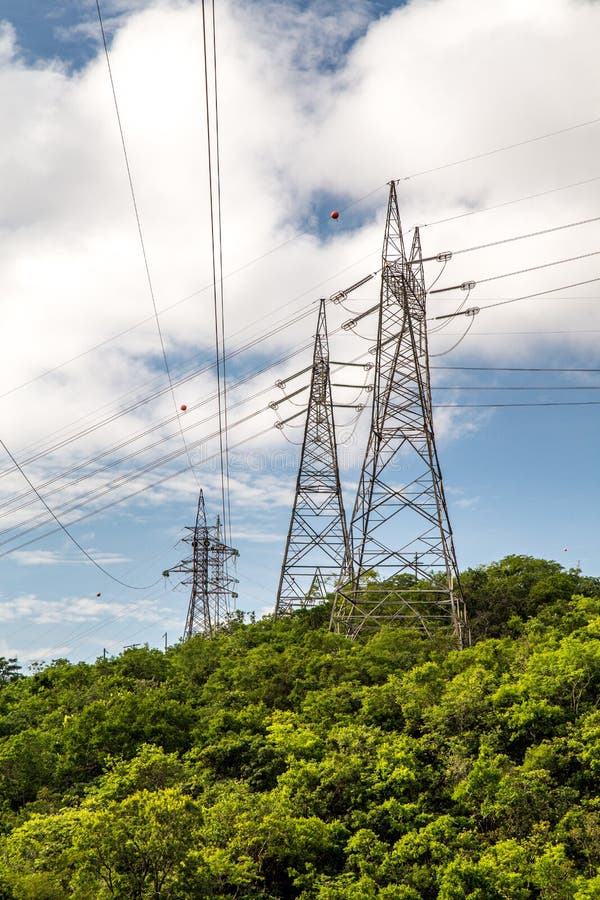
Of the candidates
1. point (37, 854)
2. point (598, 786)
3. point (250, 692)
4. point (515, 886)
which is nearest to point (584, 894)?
point (515, 886)

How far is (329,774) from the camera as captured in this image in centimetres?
2167

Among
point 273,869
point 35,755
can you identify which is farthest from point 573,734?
point 35,755

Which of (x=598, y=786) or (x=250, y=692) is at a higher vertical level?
(x=250, y=692)

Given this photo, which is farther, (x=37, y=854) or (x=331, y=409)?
(x=331, y=409)

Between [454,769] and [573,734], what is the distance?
342 cm

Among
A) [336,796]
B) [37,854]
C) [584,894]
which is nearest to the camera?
[584,894]

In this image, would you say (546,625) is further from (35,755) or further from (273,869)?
(35,755)

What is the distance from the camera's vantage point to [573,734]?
2150 cm

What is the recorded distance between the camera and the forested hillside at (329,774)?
53.9ft

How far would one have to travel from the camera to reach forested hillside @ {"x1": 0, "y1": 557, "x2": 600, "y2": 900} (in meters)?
16.4

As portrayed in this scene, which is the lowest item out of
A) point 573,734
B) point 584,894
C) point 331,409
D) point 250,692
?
point 584,894

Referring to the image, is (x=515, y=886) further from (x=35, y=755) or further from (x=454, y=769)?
(x=35, y=755)

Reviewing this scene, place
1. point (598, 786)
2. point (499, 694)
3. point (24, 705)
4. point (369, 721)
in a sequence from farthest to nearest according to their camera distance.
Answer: point (24, 705), point (369, 721), point (499, 694), point (598, 786)

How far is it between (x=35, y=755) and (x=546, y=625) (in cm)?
1968
